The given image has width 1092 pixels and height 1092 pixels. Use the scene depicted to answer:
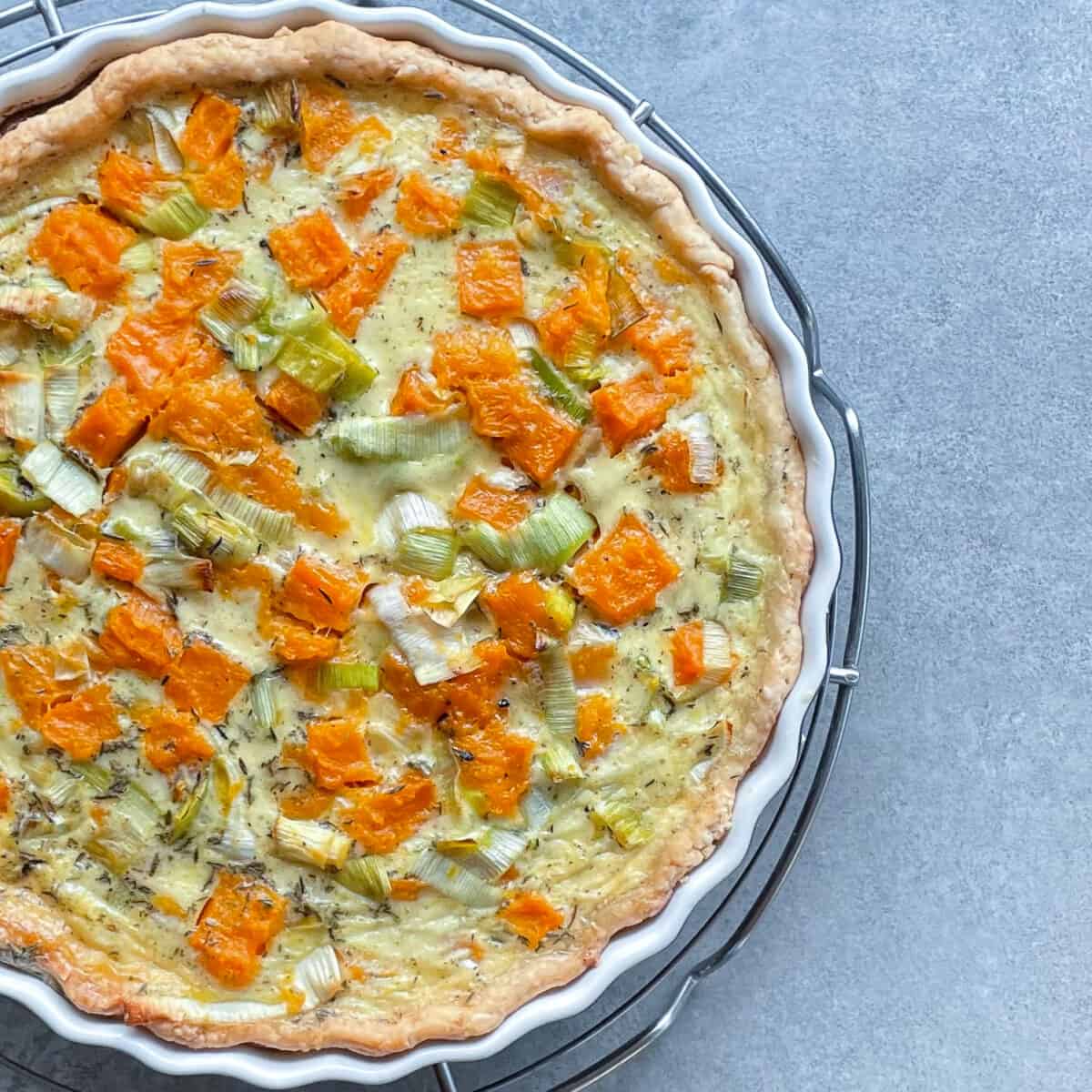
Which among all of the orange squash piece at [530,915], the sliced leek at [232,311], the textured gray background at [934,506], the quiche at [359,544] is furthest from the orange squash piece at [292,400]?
the textured gray background at [934,506]

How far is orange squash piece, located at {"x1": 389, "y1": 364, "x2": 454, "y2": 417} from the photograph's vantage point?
102 inches

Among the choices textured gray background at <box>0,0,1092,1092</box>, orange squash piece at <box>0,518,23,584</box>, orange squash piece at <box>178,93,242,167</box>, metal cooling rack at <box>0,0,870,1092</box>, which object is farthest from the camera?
textured gray background at <box>0,0,1092,1092</box>

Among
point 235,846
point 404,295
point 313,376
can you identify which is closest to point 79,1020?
point 235,846

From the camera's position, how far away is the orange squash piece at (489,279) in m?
2.63

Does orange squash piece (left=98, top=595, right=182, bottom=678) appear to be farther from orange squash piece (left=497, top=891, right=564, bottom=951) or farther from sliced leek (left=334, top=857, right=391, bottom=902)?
orange squash piece (left=497, top=891, right=564, bottom=951)

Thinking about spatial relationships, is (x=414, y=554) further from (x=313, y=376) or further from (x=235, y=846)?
(x=235, y=846)

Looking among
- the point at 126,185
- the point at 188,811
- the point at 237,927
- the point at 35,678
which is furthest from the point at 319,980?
the point at 126,185

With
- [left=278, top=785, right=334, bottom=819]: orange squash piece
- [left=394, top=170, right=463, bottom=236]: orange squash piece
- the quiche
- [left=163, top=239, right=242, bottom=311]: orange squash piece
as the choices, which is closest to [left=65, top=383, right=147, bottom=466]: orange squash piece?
the quiche

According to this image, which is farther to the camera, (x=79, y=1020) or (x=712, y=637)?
(x=712, y=637)

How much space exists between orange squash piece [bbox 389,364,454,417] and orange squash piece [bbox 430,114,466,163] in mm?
465

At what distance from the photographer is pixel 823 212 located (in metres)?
3.22

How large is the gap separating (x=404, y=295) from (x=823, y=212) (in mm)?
1189

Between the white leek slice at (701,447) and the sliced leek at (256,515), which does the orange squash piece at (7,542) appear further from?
the white leek slice at (701,447)

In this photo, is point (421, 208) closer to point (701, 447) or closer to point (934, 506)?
point (701, 447)
